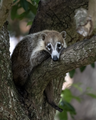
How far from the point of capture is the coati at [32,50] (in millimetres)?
4145

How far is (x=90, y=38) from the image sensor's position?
9.90 ft

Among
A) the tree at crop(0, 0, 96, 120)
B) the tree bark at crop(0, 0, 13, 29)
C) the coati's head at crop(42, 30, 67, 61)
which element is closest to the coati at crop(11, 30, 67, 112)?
the coati's head at crop(42, 30, 67, 61)

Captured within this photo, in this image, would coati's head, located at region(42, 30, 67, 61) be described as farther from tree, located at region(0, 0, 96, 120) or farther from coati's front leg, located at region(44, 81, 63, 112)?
coati's front leg, located at region(44, 81, 63, 112)

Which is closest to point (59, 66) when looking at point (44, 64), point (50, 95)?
point (44, 64)

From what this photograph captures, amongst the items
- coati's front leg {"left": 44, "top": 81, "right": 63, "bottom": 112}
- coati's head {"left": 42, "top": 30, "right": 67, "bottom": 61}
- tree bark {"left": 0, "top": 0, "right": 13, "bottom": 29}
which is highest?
tree bark {"left": 0, "top": 0, "right": 13, "bottom": 29}

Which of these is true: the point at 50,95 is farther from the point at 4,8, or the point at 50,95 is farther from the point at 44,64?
the point at 4,8

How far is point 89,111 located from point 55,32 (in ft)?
22.5

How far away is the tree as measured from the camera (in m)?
3.11

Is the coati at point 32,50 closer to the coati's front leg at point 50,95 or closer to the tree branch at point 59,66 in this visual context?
the coati's front leg at point 50,95

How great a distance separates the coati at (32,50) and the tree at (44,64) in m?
0.20

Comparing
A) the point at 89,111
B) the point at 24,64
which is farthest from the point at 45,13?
the point at 89,111

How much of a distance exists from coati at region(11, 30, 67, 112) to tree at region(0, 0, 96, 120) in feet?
0.65

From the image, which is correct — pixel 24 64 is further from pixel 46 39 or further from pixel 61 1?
pixel 61 1

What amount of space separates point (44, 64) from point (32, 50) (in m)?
1.08
